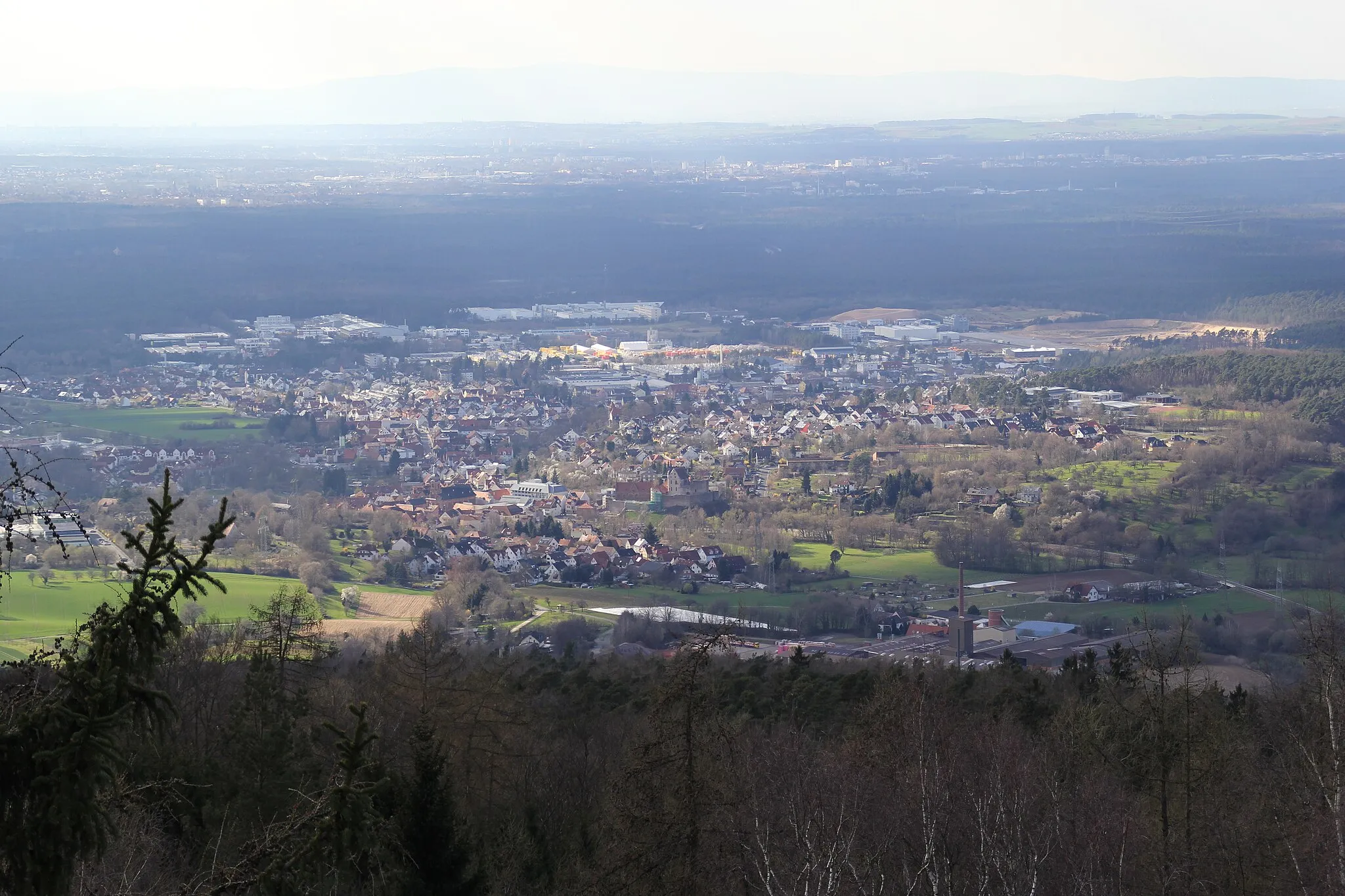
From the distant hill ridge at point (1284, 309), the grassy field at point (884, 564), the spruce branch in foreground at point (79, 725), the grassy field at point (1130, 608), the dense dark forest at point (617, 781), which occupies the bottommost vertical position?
the grassy field at point (884, 564)

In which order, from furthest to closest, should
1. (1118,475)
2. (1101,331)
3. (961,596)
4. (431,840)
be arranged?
(1101,331) < (1118,475) < (961,596) < (431,840)

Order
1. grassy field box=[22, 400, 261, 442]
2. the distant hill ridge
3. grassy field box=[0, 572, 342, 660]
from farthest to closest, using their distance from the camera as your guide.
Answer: the distant hill ridge, grassy field box=[22, 400, 261, 442], grassy field box=[0, 572, 342, 660]

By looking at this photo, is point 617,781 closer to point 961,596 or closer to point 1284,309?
point 961,596

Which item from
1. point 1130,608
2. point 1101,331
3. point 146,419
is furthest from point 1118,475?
point 1101,331

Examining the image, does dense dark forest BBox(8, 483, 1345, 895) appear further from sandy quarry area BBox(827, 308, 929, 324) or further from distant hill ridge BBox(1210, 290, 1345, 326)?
sandy quarry area BBox(827, 308, 929, 324)

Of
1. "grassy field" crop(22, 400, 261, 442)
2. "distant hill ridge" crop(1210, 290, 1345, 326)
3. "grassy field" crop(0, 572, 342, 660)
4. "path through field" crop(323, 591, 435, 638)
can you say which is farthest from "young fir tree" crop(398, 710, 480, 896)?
"distant hill ridge" crop(1210, 290, 1345, 326)

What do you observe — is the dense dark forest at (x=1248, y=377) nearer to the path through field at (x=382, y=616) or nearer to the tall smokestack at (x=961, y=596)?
the tall smokestack at (x=961, y=596)

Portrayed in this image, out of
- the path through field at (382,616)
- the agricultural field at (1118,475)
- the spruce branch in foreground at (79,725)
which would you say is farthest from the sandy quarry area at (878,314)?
the spruce branch in foreground at (79,725)
